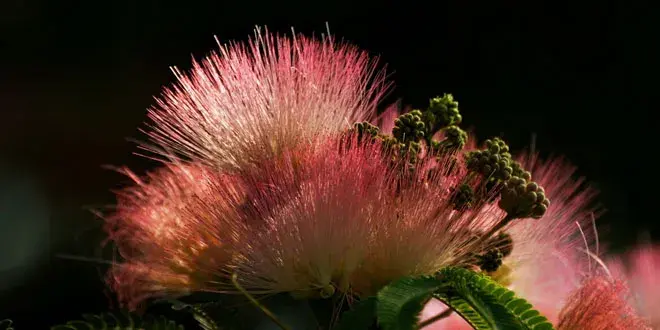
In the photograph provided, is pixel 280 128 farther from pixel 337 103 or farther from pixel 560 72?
pixel 560 72

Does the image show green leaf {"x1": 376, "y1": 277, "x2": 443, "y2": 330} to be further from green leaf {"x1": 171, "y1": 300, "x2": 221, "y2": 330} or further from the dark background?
the dark background

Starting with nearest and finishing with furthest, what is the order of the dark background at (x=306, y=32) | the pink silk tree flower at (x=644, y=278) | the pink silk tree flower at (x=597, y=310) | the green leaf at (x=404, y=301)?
the green leaf at (x=404, y=301), the pink silk tree flower at (x=597, y=310), the pink silk tree flower at (x=644, y=278), the dark background at (x=306, y=32)

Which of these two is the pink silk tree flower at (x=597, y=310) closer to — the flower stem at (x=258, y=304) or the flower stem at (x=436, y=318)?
the flower stem at (x=436, y=318)

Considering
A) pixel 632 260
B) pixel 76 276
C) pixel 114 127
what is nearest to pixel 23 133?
pixel 114 127

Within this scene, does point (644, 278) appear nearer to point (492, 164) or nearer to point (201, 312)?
point (492, 164)

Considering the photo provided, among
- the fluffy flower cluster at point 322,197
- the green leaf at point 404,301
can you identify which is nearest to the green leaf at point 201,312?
the fluffy flower cluster at point 322,197

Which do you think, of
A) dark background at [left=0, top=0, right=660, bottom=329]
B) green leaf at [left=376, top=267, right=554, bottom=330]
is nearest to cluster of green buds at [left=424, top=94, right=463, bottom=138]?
green leaf at [left=376, top=267, right=554, bottom=330]

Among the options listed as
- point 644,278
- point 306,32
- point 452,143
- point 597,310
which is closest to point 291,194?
point 452,143
